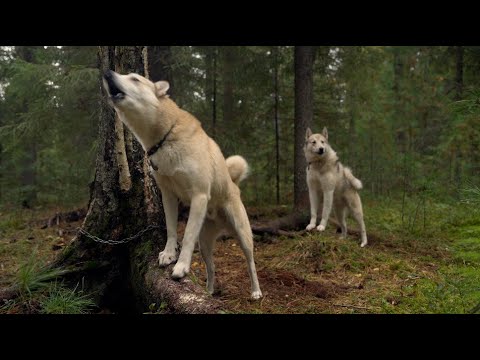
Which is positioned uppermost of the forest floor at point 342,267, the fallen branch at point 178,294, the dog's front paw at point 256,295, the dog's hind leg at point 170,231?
the dog's hind leg at point 170,231

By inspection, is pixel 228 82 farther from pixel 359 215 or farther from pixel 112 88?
pixel 112 88

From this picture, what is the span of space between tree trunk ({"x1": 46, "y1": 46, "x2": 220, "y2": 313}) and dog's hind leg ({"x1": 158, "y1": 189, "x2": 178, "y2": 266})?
1.64 ft

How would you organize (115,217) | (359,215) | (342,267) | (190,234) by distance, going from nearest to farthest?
1. (190,234)
2. (115,217)
3. (342,267)
4. (359,215)

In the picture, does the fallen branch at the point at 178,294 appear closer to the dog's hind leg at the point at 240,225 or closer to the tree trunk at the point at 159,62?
the dog's hind leg at the point at 240,225

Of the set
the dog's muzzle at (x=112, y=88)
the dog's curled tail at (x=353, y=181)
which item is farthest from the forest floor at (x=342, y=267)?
the dog's muzzle at (x=112, y=88)

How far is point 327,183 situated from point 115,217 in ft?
16.9

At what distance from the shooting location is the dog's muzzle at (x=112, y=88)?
3621 mm

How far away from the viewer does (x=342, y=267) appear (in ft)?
21.4

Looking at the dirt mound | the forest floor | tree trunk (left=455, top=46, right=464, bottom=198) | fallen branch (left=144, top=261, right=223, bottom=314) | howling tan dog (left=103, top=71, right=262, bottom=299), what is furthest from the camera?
tree trunk (left=455, top=46, right=464, bottom=198)

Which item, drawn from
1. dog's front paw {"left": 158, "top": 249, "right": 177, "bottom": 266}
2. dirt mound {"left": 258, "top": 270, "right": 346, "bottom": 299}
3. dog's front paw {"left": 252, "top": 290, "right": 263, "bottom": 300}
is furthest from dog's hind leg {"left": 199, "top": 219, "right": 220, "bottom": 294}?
dirt mound {"left": 258, "top": 270, "right": 346, "bottom": 299}

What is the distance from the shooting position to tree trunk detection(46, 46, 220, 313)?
189 inches

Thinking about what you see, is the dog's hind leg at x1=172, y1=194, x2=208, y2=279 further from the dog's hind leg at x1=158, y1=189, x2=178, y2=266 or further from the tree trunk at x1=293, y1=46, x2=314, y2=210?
the tree trunk at x1=293, y1=46, x2=314, y2=210

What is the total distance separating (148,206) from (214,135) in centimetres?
654

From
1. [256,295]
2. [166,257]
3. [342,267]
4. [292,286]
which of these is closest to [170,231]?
[166,257]
